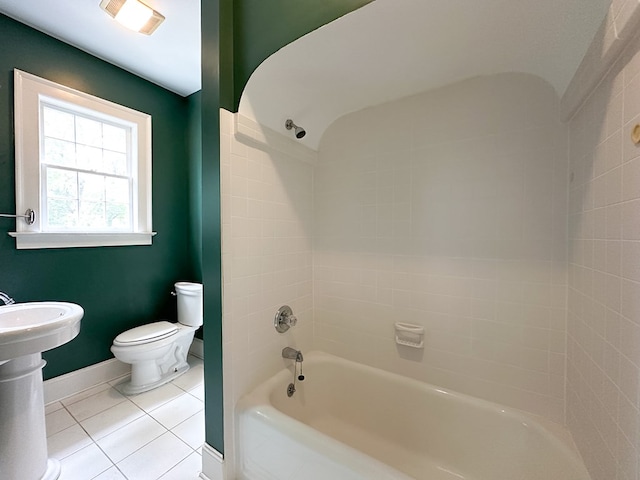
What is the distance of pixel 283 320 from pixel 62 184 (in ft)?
6.47

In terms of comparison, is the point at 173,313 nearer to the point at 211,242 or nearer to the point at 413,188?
the point at 211,242

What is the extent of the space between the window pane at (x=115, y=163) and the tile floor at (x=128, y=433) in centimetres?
177

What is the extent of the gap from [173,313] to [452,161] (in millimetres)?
2712

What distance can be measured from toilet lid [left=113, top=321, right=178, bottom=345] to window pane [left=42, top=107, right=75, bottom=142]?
5.12 feet

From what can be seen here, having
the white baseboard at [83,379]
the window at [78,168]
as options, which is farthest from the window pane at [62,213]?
the white baseboard at [83,379]

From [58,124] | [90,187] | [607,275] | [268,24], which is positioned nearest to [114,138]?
[58,124]

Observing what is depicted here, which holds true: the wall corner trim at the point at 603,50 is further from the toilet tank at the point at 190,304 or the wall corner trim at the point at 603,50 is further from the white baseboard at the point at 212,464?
the toilet tank at the point at 190,304

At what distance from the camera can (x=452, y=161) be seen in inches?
54.4

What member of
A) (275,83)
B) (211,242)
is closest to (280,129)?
(275,83)

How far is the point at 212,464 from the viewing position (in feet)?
4.23

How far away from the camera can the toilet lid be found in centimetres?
189

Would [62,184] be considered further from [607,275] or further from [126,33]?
[607,275]

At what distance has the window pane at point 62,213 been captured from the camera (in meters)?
1.88

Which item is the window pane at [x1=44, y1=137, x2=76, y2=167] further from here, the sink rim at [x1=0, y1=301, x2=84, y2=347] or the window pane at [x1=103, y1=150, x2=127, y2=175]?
the sink rim at [x1=0, y1=301, x2=84, y2=347]
